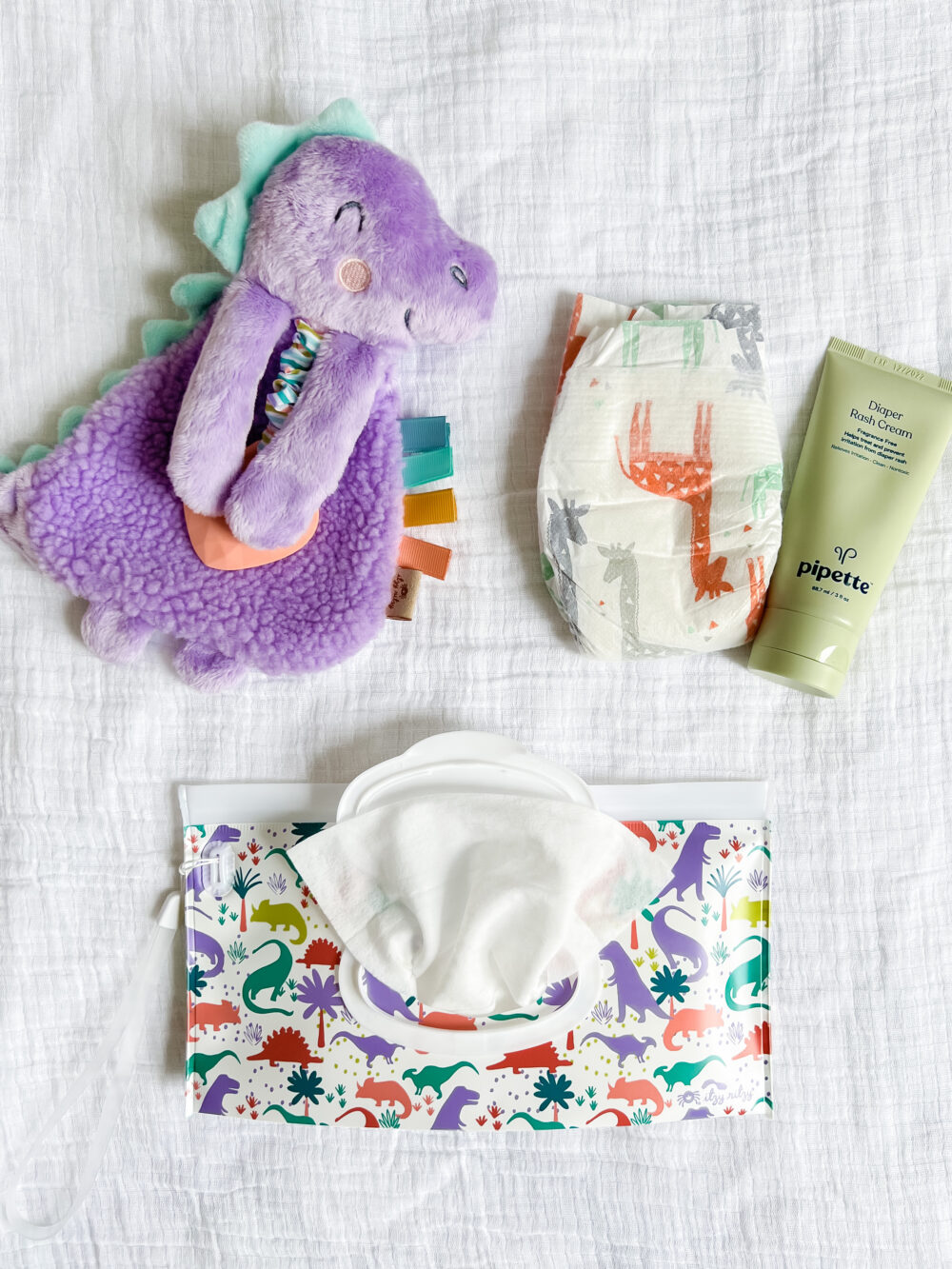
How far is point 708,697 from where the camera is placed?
2.11 feet

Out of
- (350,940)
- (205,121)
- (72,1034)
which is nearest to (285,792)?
(350,940)

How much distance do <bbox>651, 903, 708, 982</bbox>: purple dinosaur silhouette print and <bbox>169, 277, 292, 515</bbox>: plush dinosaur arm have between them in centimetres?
42

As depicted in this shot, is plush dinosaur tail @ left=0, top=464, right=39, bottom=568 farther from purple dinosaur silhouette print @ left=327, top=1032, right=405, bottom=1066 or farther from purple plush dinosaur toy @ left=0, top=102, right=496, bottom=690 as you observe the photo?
purple dinosaur silhouette print @ left=327, top=1032, right=405, bottom=1066

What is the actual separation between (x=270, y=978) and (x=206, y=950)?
5 centimetres

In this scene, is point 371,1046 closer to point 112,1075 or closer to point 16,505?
point 112,1075

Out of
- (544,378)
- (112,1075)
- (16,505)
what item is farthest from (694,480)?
(112,1075)

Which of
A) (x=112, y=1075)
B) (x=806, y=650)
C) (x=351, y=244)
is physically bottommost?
(x=112, y=1075)

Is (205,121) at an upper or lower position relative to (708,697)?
upper

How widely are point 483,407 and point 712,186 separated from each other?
237 mm

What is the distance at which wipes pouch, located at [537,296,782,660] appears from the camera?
59cm

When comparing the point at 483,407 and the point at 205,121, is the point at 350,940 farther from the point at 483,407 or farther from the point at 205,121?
the point at 205,121

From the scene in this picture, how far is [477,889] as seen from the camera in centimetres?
59

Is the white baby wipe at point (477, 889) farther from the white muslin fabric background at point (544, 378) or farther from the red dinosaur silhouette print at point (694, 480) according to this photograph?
the red dinosaur silhouette print at point (694, 480)

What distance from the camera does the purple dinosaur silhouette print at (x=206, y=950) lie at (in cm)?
63
